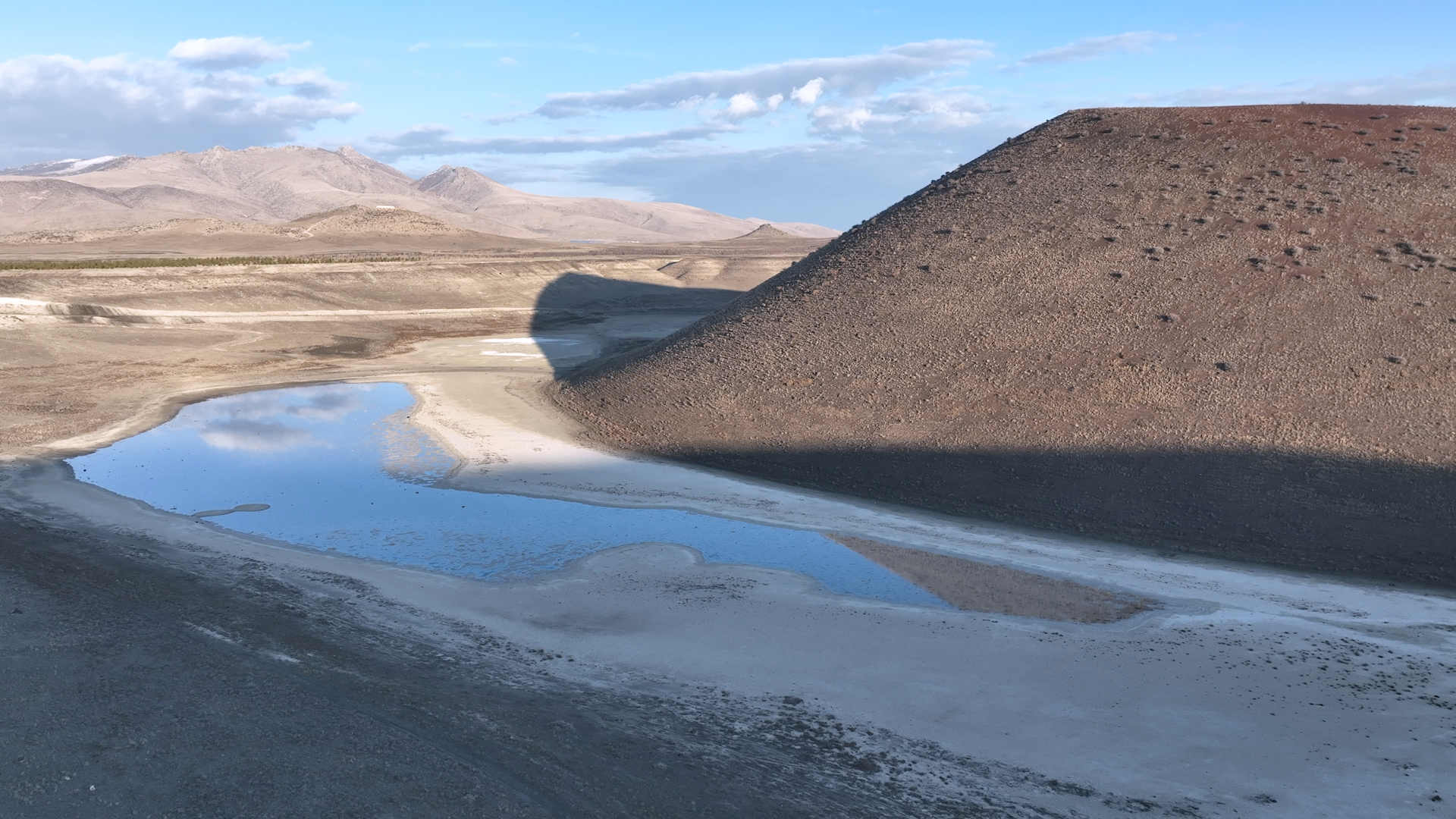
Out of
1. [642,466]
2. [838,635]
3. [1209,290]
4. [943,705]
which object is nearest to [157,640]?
[838,635]

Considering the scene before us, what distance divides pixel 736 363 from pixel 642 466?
17.3 ft

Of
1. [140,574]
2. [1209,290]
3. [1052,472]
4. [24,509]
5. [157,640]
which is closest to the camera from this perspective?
[157,640]

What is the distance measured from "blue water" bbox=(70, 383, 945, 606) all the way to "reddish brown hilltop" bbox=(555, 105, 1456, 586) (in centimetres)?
382

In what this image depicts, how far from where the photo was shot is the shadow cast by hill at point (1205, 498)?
1530cm

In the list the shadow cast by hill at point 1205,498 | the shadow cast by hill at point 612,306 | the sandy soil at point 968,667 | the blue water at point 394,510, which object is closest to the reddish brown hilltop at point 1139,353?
the shadow cast by hill at point 1205,498

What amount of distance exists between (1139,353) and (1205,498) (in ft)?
16.3

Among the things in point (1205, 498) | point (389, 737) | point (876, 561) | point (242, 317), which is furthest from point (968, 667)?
point (242, 317)

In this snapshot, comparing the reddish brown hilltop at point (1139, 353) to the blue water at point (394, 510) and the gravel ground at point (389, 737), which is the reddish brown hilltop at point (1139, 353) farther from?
the gravel ground at point (389, 737)

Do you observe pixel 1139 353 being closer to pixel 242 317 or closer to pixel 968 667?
pixel 968 667

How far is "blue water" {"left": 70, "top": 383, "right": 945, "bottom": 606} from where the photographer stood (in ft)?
47.7

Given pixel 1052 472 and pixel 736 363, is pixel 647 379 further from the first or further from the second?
pixel 1052 472

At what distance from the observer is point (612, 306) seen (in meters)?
54.3

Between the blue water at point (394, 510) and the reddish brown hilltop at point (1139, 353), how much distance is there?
382 cm

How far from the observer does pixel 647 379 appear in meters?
25.7
